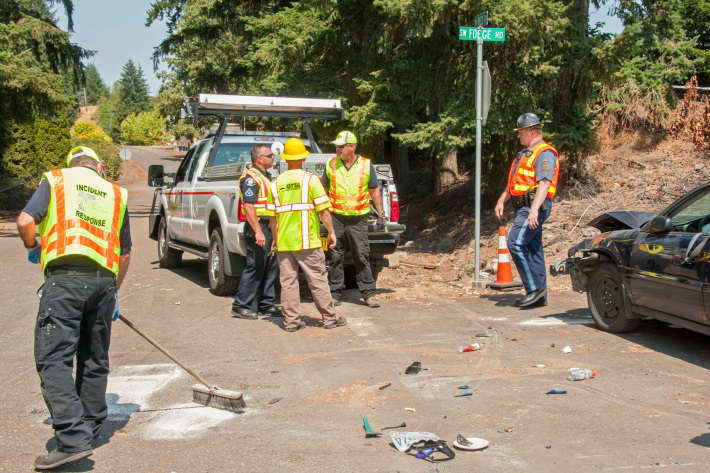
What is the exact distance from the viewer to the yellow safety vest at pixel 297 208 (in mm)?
7504

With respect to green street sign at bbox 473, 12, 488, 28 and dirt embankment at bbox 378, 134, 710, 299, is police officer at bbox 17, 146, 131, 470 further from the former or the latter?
green street sign at bbox 473, 12, 488, 28

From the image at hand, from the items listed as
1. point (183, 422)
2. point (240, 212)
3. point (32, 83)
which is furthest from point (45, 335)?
point (32, 83)

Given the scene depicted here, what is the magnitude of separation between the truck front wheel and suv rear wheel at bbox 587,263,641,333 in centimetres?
431

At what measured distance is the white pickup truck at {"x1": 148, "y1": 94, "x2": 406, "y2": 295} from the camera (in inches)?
358

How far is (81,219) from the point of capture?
430 cm

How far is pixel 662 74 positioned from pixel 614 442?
37.6 feet

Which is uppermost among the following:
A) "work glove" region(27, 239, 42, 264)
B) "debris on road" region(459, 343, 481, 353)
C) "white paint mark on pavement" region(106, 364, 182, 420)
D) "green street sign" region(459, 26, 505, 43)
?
"green street sign" region(459, 26, 505, 43)

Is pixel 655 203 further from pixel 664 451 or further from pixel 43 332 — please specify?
pixel 43 332

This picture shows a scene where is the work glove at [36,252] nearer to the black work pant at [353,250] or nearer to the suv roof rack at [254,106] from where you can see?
the black work pant at [353,250]

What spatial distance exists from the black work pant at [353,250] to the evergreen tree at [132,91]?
124m

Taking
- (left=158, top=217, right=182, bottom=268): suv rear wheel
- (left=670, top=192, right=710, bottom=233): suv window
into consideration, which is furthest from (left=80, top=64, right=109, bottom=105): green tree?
(left=670, top=192, right=710, bottom=233): suv window

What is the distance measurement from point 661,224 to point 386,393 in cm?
285

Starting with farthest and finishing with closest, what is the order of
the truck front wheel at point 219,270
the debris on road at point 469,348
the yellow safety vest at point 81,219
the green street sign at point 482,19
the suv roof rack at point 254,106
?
the suv roof rack at point 254,106, the green street sign at point 482,19, the truck front wheel at point 219,270, the debris on road at point 469,348, the yellow safety vest at point 81,219

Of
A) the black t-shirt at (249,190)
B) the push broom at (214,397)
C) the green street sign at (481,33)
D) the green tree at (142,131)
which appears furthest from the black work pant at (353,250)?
the green tree at (142,131)
